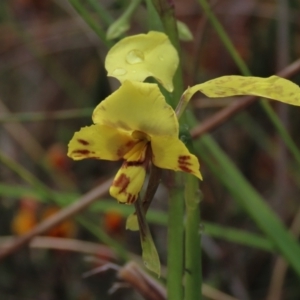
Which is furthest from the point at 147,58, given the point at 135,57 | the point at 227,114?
the point at 227,114

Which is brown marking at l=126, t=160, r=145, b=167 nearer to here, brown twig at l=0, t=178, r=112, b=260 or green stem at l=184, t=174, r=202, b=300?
green stem at l=184, t=174, r=202, b=300

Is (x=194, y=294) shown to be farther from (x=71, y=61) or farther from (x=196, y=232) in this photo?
(x=71, y=61)

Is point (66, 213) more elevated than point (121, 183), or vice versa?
point (66, 213)

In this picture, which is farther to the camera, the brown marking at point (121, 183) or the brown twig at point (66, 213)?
the brown twig at point (66, 213)

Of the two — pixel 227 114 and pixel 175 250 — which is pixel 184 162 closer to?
pixel 175 250

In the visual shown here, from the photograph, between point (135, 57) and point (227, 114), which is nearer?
point (135, 57)

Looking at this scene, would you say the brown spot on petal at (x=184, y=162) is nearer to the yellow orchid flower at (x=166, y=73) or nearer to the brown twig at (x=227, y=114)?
the yellow orchid flower at (x=166, y=73)

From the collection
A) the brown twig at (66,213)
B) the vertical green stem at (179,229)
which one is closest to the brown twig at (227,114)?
the brown twig at (66,213)
